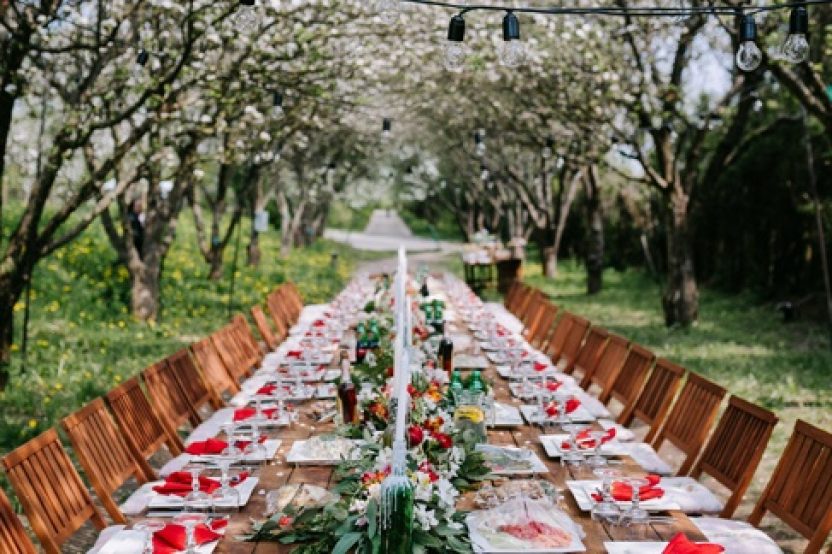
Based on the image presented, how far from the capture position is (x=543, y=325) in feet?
32.4

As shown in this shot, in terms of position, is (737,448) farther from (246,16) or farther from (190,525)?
(246,16)

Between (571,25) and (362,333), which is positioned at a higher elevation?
(571,25)

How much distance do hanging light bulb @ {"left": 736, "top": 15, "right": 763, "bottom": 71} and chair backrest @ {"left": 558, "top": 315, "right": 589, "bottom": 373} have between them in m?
4.22

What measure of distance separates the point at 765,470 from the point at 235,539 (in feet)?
15.6

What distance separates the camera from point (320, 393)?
18.4 feet

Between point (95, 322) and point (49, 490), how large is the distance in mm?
8395

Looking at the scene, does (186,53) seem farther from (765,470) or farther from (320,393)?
(765,470)

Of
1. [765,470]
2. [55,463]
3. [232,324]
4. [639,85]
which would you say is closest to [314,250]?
[639,85]

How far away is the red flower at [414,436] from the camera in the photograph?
345 centimetres

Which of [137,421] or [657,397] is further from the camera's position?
[657,397]

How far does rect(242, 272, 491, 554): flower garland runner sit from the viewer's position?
9.32 feet

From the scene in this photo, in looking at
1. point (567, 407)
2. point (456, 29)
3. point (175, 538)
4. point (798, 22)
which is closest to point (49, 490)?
point (175, 538)

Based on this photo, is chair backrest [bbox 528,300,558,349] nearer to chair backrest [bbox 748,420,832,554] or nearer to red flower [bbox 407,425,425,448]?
chair backrest [bbox 748,420,832,554]

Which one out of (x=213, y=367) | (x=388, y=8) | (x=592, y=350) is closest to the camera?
(x=388, y=8)
